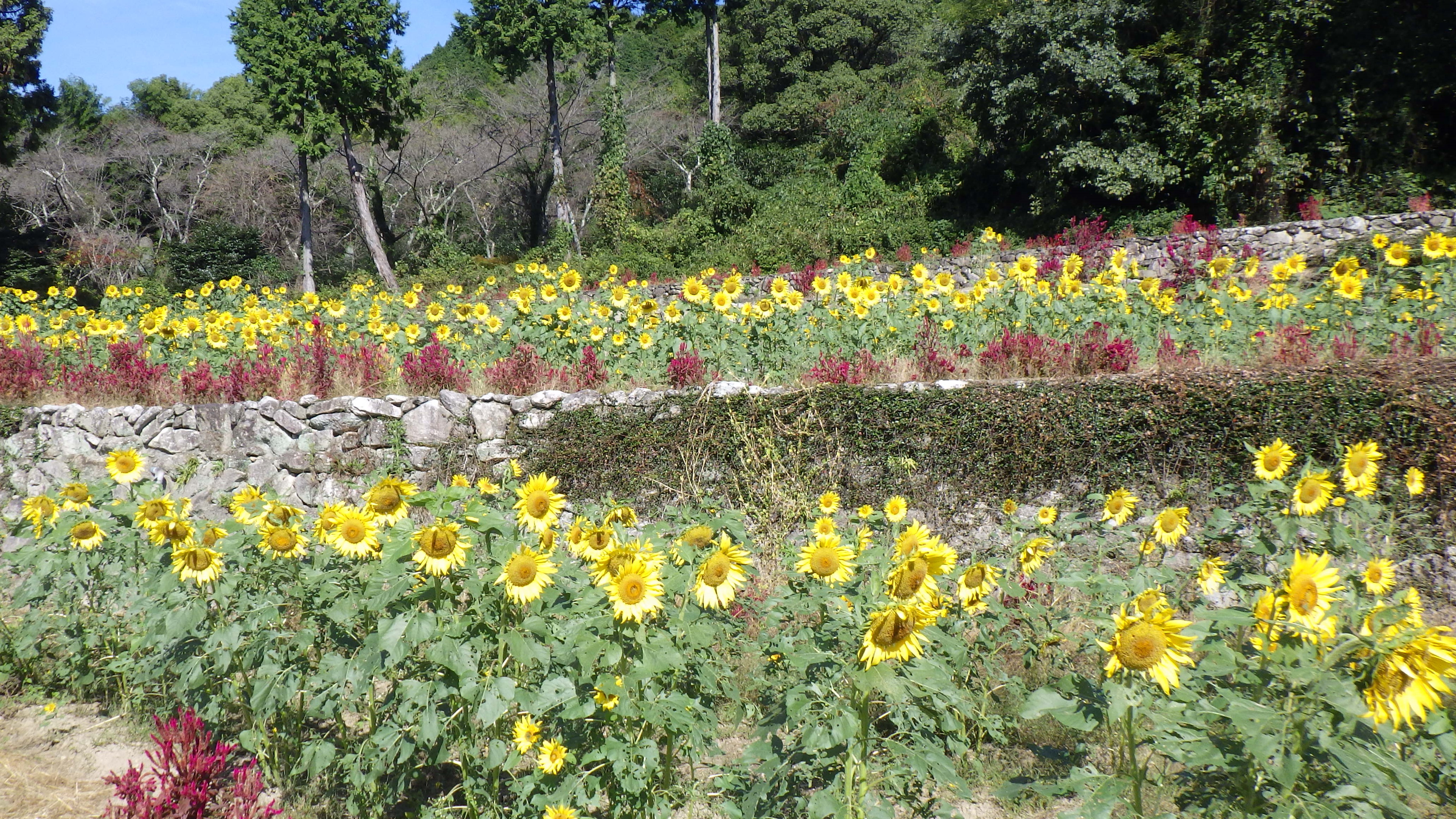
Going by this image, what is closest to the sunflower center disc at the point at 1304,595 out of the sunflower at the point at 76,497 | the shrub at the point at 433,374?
the sunflower at the point at 76,497

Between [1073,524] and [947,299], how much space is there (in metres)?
3.92

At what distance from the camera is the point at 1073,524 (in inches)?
119

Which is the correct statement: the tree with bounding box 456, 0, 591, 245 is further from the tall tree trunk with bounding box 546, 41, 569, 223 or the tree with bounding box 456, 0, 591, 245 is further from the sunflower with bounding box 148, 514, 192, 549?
the sunflower with bounding box 148, 514, 192, 549

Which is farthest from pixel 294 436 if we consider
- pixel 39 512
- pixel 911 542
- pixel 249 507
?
pixel 911 542

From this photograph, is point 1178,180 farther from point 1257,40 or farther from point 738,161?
point 738,161

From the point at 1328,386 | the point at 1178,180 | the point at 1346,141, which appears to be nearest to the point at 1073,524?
the point at 1328,386

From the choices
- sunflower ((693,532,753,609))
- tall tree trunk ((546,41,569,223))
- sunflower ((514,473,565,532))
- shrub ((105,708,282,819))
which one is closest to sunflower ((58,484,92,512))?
shrub ((105,708,282,819))

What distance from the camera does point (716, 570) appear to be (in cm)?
205

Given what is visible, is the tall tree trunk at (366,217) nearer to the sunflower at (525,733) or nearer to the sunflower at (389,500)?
the sunflower at (389,500)

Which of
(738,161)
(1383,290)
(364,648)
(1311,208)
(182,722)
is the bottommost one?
(182,722)

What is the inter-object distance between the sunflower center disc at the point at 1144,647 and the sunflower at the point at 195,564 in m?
2.45

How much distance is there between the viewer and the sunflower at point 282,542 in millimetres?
2389

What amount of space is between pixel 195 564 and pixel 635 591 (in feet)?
4.69

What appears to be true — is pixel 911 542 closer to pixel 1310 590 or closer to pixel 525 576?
pixel 1310 590
